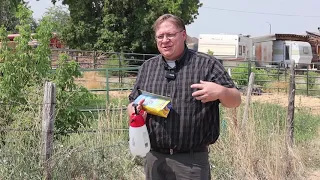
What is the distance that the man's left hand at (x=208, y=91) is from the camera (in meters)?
2.45

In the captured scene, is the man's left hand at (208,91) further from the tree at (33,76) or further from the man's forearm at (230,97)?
the tree at (33,76)

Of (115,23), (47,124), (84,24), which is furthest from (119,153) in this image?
(84,24)

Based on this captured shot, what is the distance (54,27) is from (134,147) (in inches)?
90.9

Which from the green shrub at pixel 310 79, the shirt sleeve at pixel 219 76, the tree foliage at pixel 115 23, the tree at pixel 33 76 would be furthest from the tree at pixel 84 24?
the shirt sleeve at pixel 219 76

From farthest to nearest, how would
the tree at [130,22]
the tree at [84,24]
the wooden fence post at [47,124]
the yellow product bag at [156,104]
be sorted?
the tree at [84,24]
the tree at [130,22]
the wooden fence post at [47,124]
the yellow product bag at [156,104]

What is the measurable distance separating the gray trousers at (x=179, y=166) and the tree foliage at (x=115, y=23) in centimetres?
2211

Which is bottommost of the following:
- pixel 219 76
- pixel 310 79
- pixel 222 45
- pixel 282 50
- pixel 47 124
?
pixel 310 79

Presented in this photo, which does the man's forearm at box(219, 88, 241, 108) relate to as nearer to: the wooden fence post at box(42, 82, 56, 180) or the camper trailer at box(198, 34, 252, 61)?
the wooden fence post at box(42, 82, 56, 180)

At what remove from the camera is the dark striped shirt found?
8.59 feet

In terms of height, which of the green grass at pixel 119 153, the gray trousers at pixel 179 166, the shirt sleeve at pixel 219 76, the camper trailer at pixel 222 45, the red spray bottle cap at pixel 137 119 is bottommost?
the green grass at pixel 119 153

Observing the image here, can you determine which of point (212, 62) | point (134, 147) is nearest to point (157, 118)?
point (134, 147)

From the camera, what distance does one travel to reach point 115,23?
82.2ft

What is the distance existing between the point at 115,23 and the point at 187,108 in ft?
75.3

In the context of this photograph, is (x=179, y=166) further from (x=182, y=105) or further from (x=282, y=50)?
(x=282, y=50)
